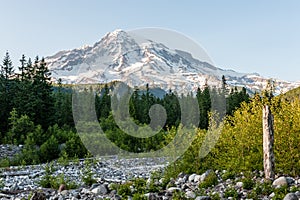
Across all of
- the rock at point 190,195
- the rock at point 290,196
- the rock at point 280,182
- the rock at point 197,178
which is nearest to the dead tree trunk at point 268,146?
the rock at point 280,182

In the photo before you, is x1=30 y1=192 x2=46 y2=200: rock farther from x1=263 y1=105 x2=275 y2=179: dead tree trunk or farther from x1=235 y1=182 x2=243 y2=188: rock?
x1=263 y1=105 x2=275 y2=179: dead tree trunk

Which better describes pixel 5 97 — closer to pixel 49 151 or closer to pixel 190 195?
pixel 49 151

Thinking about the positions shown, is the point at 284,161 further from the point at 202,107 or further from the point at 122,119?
the point at 202,107

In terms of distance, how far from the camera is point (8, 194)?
10.5 meters

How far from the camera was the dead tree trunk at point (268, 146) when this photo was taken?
9.97m

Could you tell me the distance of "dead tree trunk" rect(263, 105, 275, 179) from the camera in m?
9.97

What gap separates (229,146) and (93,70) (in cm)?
645

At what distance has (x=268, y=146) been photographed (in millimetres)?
10109

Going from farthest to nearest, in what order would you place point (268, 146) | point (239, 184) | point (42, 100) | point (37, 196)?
1. point (42, 100)
2. point (268, 146)
3. point (239, 184)
4. point (37, 196)

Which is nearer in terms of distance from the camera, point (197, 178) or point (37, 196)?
point (37, 196)

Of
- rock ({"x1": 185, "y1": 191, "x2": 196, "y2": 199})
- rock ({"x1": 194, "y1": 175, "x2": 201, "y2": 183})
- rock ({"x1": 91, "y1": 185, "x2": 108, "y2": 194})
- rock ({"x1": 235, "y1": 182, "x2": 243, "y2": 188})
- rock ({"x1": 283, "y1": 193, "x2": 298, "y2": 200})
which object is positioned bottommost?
rock ({"x1": 91, "y1": 185, "x2": 108, "y2": 194})

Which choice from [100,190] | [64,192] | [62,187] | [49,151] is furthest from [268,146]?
[49,151]

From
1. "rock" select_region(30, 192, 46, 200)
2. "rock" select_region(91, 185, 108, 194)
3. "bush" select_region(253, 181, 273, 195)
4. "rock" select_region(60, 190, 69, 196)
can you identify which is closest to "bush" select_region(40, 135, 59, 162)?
"rock" select_region(60, 190, 69, 196)

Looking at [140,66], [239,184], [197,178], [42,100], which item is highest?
[140,66]
